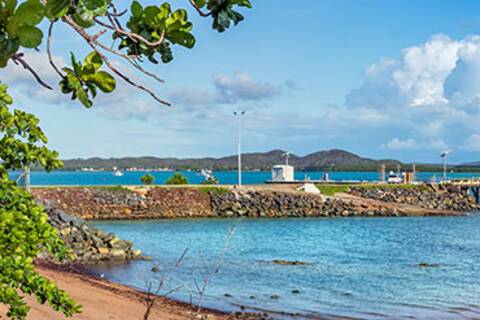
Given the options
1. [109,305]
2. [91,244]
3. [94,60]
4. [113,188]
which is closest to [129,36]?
[94,60]

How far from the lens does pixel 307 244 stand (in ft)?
116

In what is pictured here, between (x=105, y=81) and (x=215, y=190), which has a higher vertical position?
(x=105, y=81)

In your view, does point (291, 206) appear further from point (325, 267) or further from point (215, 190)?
point (325, 267)

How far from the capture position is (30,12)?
168cm

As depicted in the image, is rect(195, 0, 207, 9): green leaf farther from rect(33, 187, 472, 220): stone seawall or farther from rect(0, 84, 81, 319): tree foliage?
rect(33, 187, 472, 220): stone seawall

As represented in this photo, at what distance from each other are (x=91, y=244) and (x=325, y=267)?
9.44 meters

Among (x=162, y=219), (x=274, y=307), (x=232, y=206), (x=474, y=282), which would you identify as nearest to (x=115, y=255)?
(x=274, y=307)

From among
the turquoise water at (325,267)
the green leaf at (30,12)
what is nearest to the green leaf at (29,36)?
the green leaf at (30,12)

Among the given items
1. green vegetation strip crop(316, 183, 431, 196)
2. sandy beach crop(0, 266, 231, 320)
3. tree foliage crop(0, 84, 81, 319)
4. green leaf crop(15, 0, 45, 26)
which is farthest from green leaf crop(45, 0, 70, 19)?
green vegetation strip crop(316, 183, 431, 196)

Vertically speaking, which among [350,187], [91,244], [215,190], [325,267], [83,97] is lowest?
[325,267]

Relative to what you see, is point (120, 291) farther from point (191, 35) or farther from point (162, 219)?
point (162, 219)

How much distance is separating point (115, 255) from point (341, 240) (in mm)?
13953

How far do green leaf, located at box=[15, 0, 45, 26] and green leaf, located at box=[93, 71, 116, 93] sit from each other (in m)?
0.48

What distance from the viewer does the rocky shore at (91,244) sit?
27766mm
